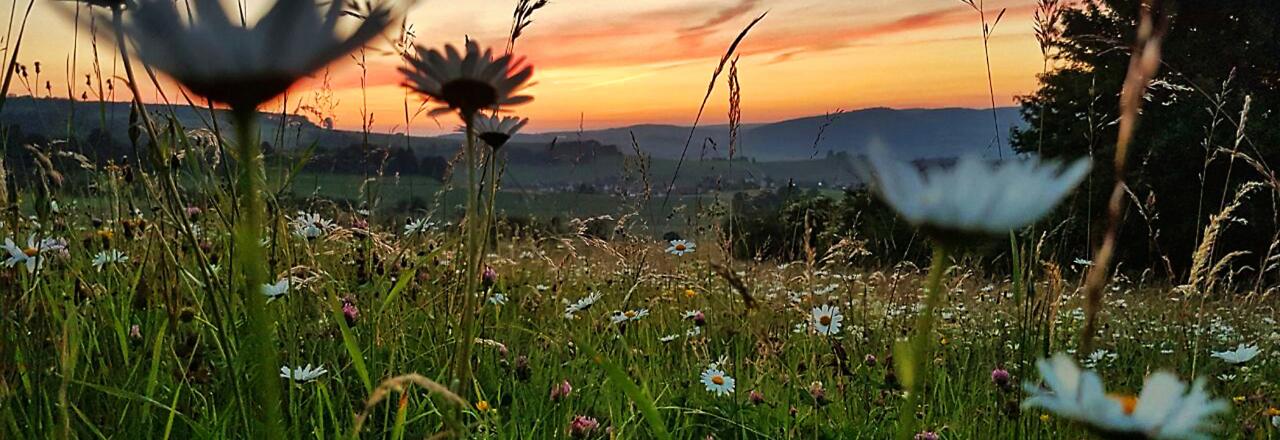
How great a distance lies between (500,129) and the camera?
921mm

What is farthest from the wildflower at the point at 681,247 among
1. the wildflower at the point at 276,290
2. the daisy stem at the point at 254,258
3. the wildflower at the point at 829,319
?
the daisy stem at the point at 254,258

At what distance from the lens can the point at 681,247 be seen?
143 inches

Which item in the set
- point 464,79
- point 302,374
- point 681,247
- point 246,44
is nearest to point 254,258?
point 246,44

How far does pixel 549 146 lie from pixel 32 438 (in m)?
1.25

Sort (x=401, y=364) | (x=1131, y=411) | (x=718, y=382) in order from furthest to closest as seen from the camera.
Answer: (x=718, y=382), (x=401, y=364), (x=1131, y=411)

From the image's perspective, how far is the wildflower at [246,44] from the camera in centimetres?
43

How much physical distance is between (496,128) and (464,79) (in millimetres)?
231

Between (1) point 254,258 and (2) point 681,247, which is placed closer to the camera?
(1) point 254,258

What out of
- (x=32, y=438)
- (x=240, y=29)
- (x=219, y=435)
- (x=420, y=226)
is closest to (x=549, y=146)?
(x=420, y=226)

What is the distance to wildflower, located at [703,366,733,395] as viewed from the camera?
6.11ft

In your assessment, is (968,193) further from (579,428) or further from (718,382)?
(718,382)

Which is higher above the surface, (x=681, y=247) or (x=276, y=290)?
(x=276, y=290)

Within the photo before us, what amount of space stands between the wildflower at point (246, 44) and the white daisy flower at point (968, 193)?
28 cm

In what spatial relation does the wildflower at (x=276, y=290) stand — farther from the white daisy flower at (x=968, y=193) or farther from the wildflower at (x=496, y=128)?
the white daisy flower at (x=968, y=193)
